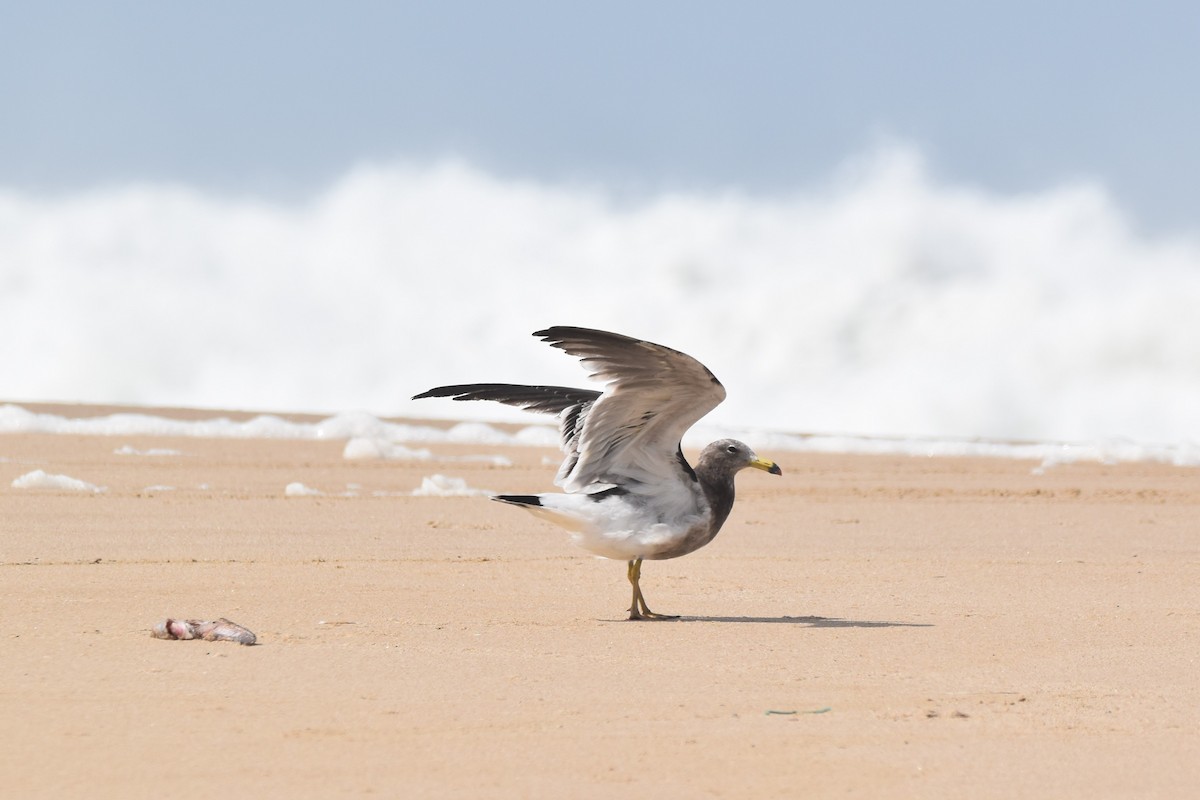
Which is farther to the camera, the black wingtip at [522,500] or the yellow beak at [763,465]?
the yellow beak at [763,465]

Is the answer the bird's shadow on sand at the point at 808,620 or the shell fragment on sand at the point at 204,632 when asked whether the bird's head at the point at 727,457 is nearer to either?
the bird's shadow on sand at the point at 808,620

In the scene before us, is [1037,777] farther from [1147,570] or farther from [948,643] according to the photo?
[1147,570]

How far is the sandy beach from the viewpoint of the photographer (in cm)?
418

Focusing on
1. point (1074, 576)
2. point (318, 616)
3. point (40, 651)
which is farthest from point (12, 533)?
point (1074, 576)

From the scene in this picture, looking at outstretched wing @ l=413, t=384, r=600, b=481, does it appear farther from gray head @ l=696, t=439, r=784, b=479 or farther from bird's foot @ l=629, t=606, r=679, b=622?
bird's foot @ l=629, t=606, r=679, b=622

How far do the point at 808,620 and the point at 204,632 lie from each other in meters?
3.07

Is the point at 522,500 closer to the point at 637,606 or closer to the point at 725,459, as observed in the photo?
the point at 637,606

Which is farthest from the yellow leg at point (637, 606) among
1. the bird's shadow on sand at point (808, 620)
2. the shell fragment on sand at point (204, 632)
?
the shell fragment on sand at point (204, 632)

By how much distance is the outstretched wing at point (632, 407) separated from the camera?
688 cm

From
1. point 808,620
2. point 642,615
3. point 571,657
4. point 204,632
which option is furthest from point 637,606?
point 204,632

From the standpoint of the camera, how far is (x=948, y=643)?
6.61m

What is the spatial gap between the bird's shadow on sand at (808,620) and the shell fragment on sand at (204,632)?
7.71ft

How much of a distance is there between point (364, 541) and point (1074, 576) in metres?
4.84

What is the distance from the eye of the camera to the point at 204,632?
19.5 feet
